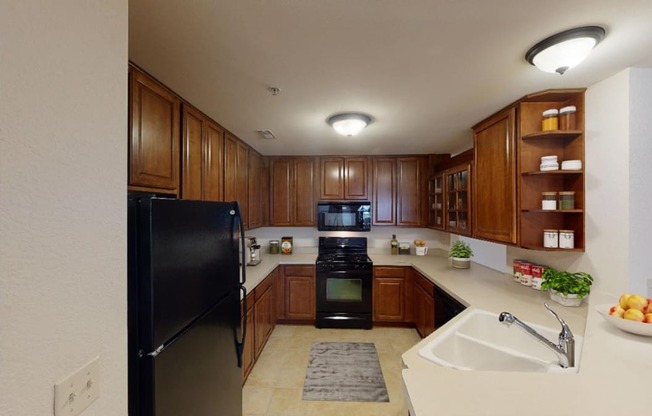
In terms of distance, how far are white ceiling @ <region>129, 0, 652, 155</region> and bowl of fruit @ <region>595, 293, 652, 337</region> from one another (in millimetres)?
1239

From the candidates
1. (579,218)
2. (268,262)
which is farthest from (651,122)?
(268,262)

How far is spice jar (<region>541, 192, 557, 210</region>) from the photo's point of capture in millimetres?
1879

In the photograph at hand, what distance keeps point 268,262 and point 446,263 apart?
221cm

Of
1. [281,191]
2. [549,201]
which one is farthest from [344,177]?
[549,201]

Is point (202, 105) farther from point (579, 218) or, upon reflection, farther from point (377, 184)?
point (579, 218)

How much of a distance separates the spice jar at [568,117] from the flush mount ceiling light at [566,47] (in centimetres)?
71

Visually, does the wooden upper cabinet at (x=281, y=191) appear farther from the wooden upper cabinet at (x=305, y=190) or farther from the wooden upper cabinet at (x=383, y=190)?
the wooden upper cabinet at (x=383, y=190)

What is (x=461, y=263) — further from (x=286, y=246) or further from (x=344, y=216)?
(x=286, y=246)

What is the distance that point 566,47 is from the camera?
1.22 m

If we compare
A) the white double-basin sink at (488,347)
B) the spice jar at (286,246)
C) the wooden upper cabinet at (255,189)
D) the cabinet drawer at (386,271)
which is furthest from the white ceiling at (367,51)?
the spice jar at (286,246)

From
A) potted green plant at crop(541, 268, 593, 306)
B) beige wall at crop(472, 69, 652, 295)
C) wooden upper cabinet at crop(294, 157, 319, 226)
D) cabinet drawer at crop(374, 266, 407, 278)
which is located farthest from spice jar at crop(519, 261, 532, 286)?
wooden upper cabinet at crop(294, 157, 319, 226)

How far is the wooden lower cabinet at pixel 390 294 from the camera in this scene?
339 cm

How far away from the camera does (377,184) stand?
12.4ft

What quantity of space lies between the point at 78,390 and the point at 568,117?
9.10ft
